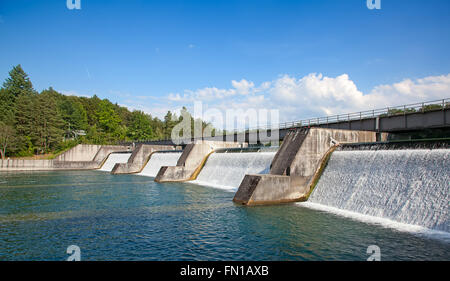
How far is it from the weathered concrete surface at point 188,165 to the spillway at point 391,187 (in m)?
16.6

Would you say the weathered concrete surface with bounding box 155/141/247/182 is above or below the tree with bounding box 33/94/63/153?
→ below

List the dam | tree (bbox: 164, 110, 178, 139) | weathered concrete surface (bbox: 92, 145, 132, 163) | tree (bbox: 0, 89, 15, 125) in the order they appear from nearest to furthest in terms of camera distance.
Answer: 1. the dam
2. weathered concrete surface (bbox: 92, 145, 132, 163)
3. tree (bbox: 0, 89, 15, 125)
4. tree (bbox: 164, 110, 178, 139)

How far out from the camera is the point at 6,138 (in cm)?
5481

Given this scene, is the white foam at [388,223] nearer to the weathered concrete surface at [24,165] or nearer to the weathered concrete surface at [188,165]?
the weathered concrete surface at [188,165]

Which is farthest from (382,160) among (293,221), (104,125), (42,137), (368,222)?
(104,125)

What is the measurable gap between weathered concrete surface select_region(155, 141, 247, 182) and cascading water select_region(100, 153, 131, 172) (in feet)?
71.8

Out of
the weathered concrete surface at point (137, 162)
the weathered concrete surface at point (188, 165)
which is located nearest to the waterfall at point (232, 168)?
the weathered concrete surface at point (188, 165)

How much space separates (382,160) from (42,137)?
223ft

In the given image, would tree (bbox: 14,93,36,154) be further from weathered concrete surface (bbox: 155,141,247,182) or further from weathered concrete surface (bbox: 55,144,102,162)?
weathered concrete surface (bbox: 155,141,247,182)

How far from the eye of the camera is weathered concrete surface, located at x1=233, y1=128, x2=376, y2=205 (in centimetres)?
1756

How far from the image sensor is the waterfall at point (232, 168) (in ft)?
83.1

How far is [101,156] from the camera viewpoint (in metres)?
56.8

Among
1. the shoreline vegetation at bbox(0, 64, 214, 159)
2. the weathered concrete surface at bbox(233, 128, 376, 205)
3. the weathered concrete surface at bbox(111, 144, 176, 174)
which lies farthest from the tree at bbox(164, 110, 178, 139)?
the weathered concrete surface at bbox(233, 128, 376, 205)

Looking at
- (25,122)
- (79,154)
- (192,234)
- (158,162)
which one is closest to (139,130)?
(25,122)
